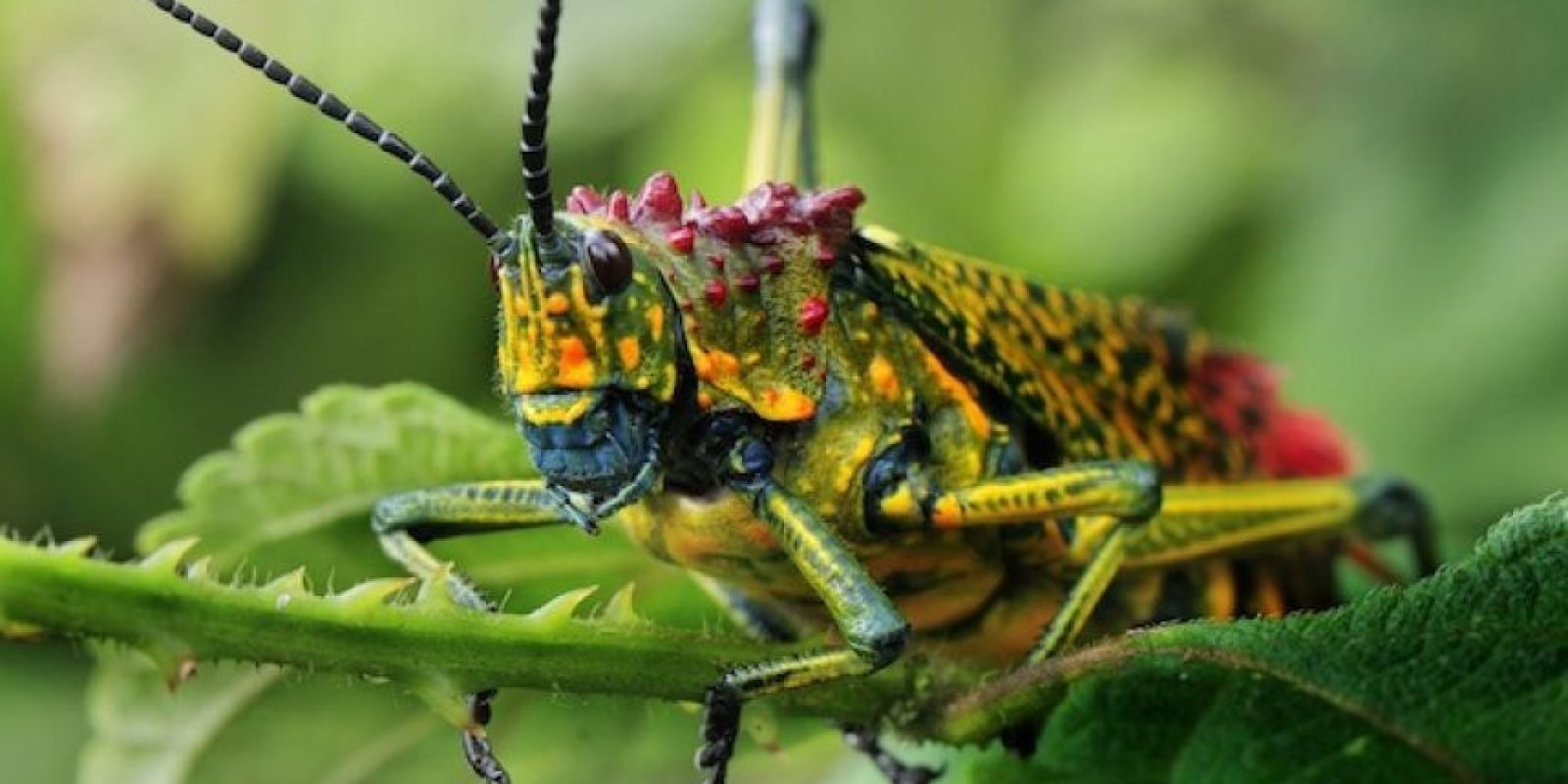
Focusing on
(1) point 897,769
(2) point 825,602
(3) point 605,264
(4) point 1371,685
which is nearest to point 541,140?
(3) point 605,264

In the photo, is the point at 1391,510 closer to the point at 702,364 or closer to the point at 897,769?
the point at 897,769

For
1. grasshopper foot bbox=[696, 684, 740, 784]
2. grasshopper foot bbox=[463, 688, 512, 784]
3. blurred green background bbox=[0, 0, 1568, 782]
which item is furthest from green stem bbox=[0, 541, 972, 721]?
blurred green background bbox=[0, 0, 1568, 782]

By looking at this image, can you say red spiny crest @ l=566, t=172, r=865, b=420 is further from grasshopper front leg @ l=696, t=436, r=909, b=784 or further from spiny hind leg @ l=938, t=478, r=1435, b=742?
spiny hind leg @ l=938, t=478, r=1435, b=742

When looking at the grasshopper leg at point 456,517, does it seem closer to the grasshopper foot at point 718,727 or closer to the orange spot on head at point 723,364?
the orange spot on head at point 723,364

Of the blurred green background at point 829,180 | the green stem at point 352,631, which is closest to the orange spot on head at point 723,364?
the green stem at point 352,631

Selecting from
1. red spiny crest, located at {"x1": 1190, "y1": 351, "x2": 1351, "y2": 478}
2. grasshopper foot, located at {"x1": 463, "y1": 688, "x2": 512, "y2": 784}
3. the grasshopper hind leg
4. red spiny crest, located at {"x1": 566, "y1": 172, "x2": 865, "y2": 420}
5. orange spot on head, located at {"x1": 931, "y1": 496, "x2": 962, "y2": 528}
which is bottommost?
grasshopper foot, located at {"x1": 463, "y1": 688, "x2": 512, "y2": 784}

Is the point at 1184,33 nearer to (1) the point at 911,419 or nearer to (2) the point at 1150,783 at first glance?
(1) the point at 911,419
